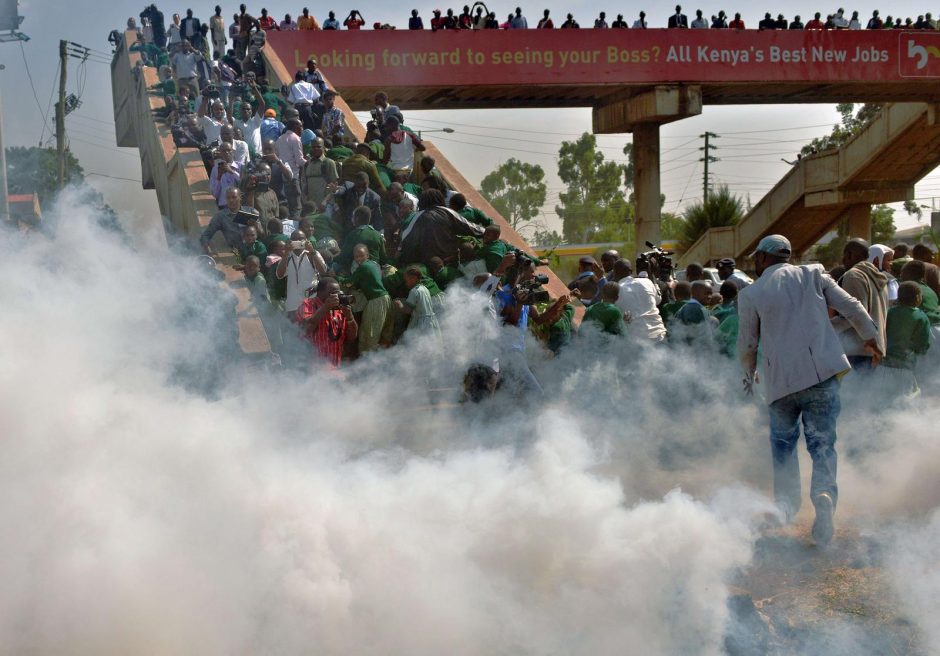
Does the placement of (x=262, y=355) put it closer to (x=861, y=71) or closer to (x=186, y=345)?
(x=186, y=345)

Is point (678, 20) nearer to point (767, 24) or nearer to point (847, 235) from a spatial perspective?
point (767, 24)

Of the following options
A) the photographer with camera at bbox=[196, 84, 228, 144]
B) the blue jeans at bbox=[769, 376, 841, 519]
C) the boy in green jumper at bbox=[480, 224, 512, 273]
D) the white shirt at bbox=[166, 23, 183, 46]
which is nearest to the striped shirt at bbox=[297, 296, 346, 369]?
the boy in green jumper at bbox=[480, 224, 512, 273]

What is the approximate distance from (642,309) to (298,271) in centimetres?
292

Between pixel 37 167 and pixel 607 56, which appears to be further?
pixel 607 56

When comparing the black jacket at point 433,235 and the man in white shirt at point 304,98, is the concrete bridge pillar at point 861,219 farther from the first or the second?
the black jacket at point 433,235

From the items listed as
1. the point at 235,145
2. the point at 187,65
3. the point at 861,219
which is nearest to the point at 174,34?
the point at 187,65

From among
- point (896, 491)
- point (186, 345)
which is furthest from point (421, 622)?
point (896, 491)

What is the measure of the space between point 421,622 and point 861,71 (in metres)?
24.2

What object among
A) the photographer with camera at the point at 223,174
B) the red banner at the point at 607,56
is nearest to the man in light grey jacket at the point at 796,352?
the photographer with camera at the point at 223,174

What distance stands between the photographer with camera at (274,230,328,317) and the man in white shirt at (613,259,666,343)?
2.58m

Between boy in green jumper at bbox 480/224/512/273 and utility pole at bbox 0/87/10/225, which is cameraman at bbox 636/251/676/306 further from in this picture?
utility pole at bbox 0/87/10/225

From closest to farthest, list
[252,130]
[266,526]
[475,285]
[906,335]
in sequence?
1. [266,526]
2. [906,335]
3. [475,285]
4. [252,130]

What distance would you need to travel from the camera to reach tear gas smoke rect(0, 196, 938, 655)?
3521mm

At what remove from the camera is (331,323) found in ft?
25.0
